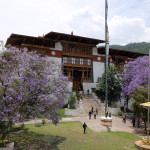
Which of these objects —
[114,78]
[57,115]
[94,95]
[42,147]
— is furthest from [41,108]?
[94,95]

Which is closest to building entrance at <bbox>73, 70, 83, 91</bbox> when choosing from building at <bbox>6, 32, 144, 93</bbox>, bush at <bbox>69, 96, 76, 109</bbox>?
building at <bbox>6, 32, 144, 93</bbox>

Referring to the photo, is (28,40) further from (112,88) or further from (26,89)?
(26,89)

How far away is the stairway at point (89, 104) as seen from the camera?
34.3 metres

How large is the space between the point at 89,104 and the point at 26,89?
2415 centimetres

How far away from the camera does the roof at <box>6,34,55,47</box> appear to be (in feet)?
119

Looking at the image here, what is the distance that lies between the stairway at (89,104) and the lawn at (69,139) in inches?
459

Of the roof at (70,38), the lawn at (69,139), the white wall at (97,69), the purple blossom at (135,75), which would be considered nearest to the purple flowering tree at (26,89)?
the lawn at (69,139)

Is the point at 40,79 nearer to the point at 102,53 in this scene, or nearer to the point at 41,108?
the point at 41,108

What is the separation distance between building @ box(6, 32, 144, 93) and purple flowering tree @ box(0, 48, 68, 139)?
2196cm

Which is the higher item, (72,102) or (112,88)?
(112,88)

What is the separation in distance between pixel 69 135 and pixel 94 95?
71.3 ft

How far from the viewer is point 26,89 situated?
47.3ft

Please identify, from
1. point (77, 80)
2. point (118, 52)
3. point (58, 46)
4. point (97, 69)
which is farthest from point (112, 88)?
point (118, 52)

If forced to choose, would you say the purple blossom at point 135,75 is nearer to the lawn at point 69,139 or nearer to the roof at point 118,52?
the roof at point 118,52
